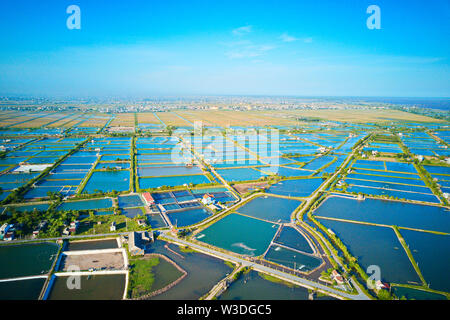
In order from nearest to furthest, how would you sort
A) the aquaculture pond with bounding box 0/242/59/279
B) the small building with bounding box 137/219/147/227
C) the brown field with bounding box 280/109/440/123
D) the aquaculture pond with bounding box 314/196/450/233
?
the aquaculture pond with bounding box 0/242/59/279, the small building with bounding box 137/219/147/227, the aquaculture pond with bounding box 314/196/450/233, the brown field with bounding box 280/109/440/123

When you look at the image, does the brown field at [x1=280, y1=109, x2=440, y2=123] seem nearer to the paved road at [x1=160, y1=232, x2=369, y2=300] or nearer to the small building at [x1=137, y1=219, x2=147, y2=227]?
the paved road at [x1=160, y1=232, x2=369, y2=300]

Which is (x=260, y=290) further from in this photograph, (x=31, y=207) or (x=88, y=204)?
(x=31, y=207)

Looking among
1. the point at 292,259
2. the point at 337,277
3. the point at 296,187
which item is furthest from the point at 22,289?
the point at 296,187

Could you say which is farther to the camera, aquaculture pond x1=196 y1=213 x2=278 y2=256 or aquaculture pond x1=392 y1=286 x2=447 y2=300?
aquaculture pond x1=196 y1=213 x2=278 y2=256

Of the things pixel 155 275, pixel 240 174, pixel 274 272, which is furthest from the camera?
pixel 240 174

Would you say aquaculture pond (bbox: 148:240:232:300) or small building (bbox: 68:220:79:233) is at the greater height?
small building (bbox: 68:220:79:233)

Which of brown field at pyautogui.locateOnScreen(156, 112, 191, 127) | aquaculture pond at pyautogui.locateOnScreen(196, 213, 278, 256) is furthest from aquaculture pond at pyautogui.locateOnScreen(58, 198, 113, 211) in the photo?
brown field at pyautogui.locateOnScreen(156, 112, 191, 127)

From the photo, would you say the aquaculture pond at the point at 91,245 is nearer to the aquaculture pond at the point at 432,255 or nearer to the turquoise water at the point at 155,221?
the turquoise water at the point at 155,221

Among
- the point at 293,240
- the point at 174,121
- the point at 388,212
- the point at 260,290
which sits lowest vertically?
the point at 260,290
